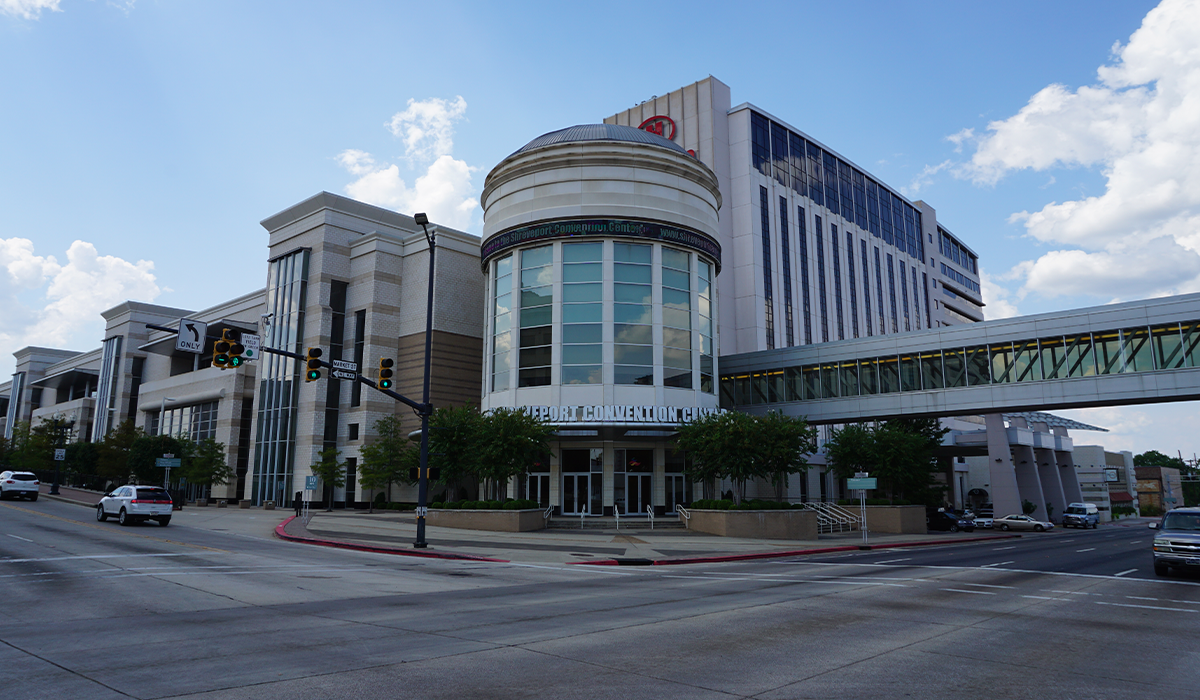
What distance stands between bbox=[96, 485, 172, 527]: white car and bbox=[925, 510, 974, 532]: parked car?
4640 centimetres

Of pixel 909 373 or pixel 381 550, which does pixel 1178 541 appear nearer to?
pixel 909 373

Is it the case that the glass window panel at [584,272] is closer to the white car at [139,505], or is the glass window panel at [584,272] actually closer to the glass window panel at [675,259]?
the glass window panel at [675,259]

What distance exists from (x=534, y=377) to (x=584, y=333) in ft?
13.0

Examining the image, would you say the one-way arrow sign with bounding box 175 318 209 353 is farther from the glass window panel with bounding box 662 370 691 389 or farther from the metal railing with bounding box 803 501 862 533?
the metal railing with bounding box 803 501 862 533

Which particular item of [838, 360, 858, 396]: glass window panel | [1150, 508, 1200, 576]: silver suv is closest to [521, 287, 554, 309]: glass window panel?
[838, 360, 858, 396]: glass window panel

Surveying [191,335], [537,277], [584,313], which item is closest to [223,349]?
[191,335]

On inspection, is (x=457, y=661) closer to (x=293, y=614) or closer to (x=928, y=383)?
(x=293, y=614)

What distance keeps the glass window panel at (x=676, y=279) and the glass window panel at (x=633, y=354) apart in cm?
444

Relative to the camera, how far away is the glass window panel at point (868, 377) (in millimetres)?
44625

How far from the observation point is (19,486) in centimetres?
4953

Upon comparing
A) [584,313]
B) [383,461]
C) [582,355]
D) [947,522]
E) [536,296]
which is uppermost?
[536,296]

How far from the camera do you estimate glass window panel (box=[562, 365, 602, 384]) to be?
41000 mm

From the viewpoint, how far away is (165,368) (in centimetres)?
8369

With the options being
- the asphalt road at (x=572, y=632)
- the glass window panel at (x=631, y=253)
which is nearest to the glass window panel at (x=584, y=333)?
the glass window panel at (x=631, y=253)
